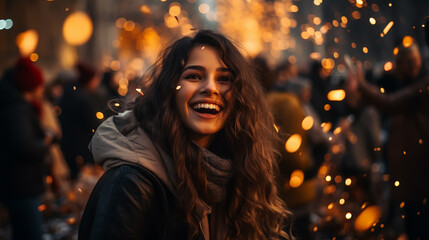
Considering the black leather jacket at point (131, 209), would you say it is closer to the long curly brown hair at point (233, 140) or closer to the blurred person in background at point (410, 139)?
the long curly brown hair at point (233, 140)

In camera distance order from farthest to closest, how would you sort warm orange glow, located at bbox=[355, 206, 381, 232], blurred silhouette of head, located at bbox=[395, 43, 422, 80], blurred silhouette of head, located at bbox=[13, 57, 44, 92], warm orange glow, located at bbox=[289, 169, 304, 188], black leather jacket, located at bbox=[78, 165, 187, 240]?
warm orange glow, located at bbox=[355, 206, 381, 232], blurred silhouette of head, located at bbox=[13, 57, 44, 92], blurred silhouette of head, located at bbox=[395, 43, 422, 80], warm orange glow, located at bbox=[289, 169, 304, 188], black leather jacket, located at bbox=[78, 165, 187, 240]

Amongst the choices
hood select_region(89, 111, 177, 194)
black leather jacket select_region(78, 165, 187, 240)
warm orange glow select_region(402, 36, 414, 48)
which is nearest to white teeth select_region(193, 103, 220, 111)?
hood select_region(89, 111, 177, 194)

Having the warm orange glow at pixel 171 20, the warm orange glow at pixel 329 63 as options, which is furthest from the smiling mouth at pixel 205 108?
the warm orange glow at pixel 329 63

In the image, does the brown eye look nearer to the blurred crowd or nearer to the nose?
the nose

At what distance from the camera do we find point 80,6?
18000 mm

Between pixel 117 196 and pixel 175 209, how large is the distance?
0.26 meters

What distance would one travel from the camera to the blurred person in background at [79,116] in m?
6.03

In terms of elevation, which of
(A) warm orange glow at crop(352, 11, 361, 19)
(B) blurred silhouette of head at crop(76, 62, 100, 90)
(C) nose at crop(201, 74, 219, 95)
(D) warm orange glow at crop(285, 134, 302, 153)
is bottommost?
(B) blurred silhouette of head at crop(76, 62, 100, 90)

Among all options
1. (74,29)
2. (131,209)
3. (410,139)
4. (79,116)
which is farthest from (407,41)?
(74,29)

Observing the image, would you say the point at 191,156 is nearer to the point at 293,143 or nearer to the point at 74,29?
the point at 293,143

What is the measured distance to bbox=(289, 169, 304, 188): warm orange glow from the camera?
12.5 ft

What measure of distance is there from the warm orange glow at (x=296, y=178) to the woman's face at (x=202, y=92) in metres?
1.88

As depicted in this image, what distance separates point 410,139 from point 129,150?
9.16ft

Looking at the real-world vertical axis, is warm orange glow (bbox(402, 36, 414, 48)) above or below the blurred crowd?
above
